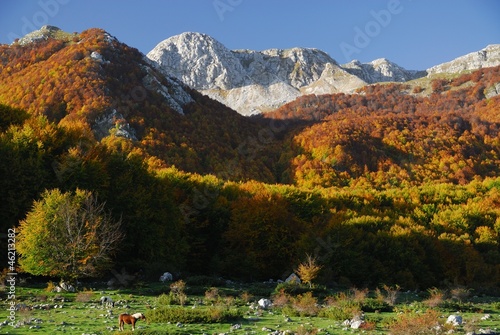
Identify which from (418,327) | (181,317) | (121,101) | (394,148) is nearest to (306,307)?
(181,317)

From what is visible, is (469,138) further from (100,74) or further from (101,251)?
(101,251)

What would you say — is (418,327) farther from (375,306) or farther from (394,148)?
(394,148)

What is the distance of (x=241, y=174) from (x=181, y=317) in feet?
271

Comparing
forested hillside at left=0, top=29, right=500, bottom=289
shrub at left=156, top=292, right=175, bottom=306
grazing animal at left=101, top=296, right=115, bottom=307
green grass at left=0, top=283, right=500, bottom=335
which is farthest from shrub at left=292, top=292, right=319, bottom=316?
forested hillside at left=0, top=29, right=500, bottom=289

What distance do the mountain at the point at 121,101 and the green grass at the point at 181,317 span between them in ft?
195

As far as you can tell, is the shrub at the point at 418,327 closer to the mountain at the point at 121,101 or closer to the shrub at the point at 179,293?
the shrub at the point at 179,293

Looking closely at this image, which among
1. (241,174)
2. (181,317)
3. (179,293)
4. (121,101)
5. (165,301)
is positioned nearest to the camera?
(181,317)

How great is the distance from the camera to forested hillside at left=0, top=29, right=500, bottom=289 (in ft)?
122

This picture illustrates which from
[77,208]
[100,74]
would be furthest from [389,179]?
[77,208]

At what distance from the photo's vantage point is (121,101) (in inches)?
3834

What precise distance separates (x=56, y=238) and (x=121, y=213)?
9.21 meters

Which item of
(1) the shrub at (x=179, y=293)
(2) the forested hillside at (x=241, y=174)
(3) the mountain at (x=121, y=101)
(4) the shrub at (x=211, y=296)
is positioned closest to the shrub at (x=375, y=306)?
(4) the shrub at (x=211, y=296)

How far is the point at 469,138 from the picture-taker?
4793 inches

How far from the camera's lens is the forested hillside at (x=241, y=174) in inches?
1462
